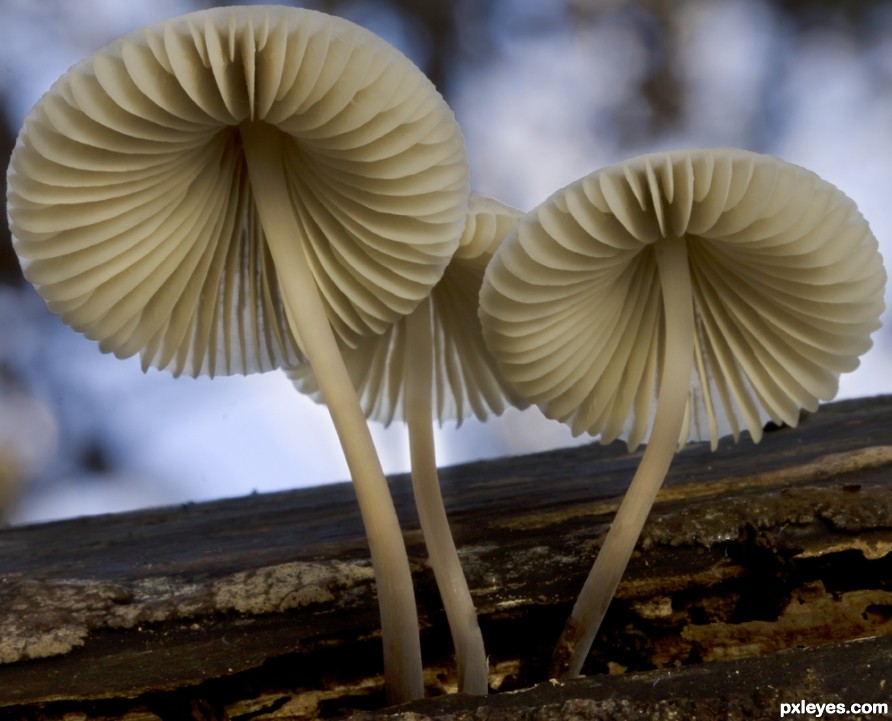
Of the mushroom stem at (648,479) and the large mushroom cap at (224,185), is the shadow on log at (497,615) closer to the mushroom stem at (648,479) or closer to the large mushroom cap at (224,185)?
the mushroom stem at (648,479)

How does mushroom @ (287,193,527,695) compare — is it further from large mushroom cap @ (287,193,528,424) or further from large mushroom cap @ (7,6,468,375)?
large mushroom cap @ (7,6,468,375)

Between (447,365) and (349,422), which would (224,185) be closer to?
(349,422)

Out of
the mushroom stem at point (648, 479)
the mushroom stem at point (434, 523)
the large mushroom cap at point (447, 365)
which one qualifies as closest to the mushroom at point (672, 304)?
the mushroom stem at point (648, 479)

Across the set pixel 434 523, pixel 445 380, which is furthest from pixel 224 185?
pixel 445 380

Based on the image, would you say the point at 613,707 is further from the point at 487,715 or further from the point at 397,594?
the point at 397,594

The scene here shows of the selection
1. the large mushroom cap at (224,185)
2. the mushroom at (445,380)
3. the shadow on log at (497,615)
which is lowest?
the shadow on log at (497,615)

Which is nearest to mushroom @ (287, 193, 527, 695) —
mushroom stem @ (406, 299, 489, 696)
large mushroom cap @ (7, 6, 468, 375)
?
mushroom stem @ (406, 299, 489, 696)

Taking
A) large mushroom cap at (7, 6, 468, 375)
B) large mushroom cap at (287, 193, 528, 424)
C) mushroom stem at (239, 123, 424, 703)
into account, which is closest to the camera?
large mushroom cap at (7, 6, 468, 375)
